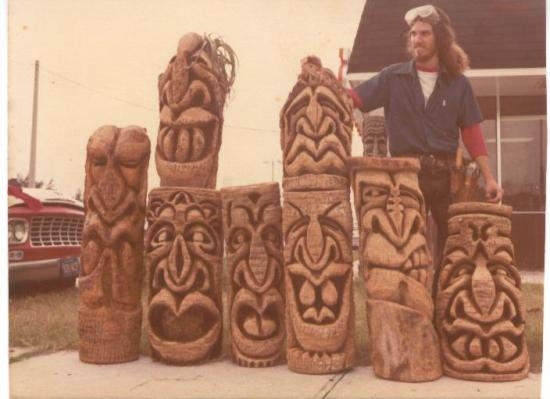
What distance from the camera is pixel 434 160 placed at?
3.30 meters

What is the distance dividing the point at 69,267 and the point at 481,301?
2676mm

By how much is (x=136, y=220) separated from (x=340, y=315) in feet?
4.36

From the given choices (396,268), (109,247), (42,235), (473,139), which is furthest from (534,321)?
(42,235)

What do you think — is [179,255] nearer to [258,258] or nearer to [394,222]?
[258,258]

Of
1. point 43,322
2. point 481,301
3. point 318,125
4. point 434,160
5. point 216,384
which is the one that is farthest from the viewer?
point 43,322

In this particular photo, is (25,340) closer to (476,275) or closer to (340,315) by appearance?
(340,315)

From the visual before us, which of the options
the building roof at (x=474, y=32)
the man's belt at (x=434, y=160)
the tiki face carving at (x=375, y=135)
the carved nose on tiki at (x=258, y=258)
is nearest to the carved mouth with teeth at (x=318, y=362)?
the carved nose on tiki at (x=258, y=258)

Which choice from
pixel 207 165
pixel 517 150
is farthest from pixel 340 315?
pixel 517 150

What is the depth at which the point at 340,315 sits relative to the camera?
10.2 ft

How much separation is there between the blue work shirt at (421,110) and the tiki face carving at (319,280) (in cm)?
53

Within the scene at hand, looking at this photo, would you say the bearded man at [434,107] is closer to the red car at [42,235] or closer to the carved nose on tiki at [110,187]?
the carved nose on tiki at [110,187]

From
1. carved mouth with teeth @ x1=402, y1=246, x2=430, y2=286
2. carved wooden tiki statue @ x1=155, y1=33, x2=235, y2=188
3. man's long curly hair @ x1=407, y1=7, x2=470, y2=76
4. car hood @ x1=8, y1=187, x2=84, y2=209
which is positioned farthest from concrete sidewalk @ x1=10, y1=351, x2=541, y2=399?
man's long curly hair @ x1=407, y1=7, x2=470, y2=76

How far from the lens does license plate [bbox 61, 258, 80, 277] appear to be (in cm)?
405

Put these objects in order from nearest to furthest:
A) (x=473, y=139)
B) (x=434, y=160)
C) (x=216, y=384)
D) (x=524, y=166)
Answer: (x=216, y=384), (x=434, y=160), (x=473, y=139), (x=524, y=166)
